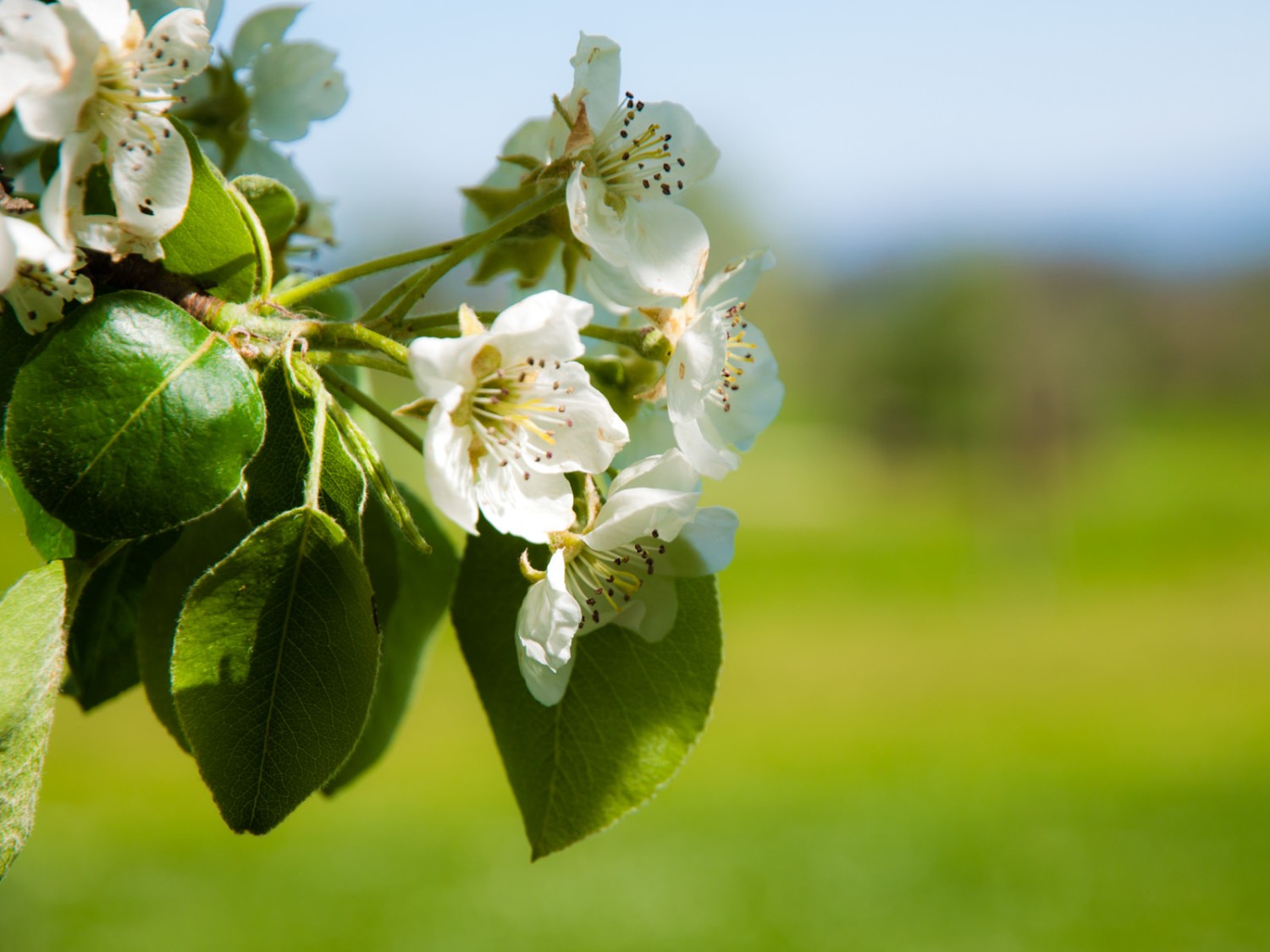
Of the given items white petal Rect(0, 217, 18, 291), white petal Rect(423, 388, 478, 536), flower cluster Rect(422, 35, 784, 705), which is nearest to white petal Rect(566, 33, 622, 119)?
flower cluster Rect(422, 35, 784, 705)

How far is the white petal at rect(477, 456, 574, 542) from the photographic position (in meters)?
0.60

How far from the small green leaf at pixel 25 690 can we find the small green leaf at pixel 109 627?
128 mm

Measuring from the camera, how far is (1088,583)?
14070mm

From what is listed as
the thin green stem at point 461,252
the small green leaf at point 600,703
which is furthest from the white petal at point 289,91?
the small green leaf at point 600,703

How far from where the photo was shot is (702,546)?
68 centimetres

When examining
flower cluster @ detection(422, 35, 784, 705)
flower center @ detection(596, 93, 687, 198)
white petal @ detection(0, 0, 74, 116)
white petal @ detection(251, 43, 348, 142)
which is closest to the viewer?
white petal @ detection(0, 0, 74, 116)

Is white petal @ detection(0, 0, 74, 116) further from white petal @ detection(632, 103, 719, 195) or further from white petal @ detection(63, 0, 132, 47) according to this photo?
white petal @ detection(632, 103, 719, 195)

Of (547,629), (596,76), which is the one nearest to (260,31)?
(596,76)

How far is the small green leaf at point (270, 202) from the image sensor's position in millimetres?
708

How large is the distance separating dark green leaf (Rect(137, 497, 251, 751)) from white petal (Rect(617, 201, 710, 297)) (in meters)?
0.27

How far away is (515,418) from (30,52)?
0.27 metres

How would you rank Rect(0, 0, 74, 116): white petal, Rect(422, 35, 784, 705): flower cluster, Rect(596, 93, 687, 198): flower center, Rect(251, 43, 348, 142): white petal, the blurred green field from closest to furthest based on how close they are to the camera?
1. Rect(0, 0, 74, 116): white petal
2. Rect(422, 35, 784, 705): flower cluster
3. Rect(596, 93, 687, 198): flower center
4. Rect(251, 43, 348, 142): white petal
5. the blurred green field

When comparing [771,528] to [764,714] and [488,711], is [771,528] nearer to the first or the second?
[764,714]

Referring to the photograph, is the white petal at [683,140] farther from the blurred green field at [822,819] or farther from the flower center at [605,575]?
the blurred green field at [822,819]
